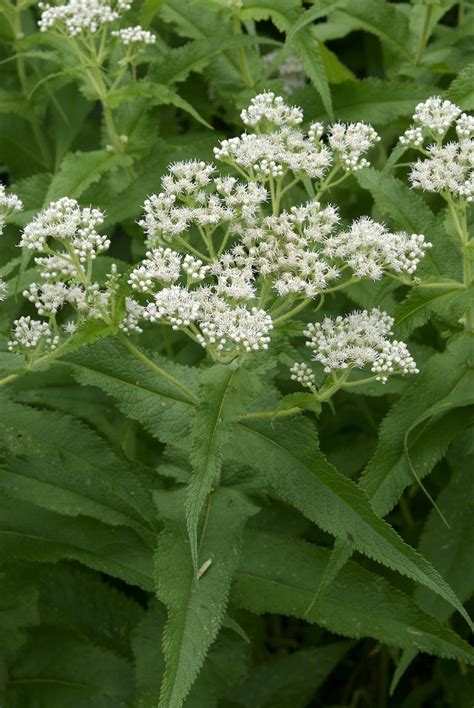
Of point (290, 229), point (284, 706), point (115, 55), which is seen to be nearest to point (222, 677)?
point (284, 706)

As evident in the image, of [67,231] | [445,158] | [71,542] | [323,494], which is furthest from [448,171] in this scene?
[71,542]

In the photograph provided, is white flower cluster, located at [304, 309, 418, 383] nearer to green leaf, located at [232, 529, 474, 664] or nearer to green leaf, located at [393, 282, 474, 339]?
green leaf, located at [393, 282, 474, 339]

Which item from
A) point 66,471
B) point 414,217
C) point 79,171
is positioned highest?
point 79,171

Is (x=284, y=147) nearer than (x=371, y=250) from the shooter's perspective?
No

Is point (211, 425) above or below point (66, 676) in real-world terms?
above

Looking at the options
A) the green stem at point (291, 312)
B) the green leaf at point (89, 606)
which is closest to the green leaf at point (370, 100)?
the green stem at point (291, 312)

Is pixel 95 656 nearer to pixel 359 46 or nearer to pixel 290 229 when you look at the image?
pixel 290 229

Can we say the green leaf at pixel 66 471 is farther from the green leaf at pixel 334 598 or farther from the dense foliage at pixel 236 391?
the green leaf at pixel 334 598

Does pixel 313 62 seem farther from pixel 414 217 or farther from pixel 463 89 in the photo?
pixel 414 217
